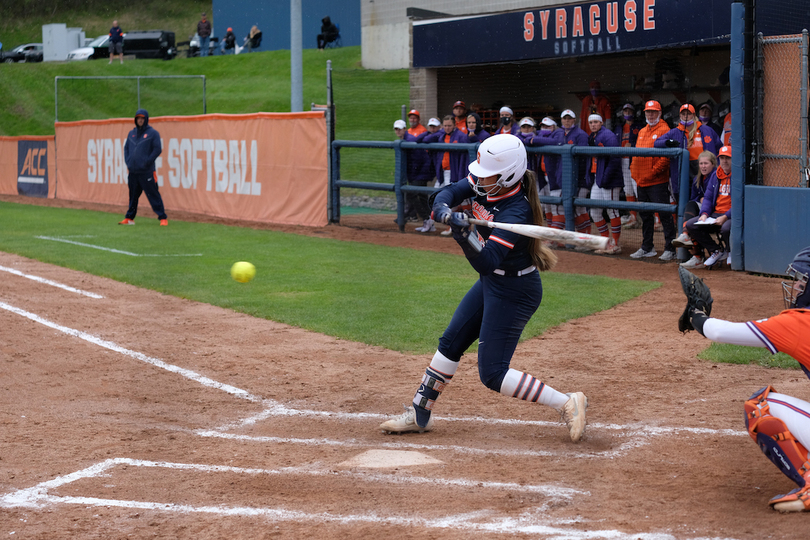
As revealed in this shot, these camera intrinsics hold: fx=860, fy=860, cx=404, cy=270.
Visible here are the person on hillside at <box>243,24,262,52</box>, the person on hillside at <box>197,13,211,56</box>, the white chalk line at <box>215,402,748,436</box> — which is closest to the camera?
the white chalk line at <box>215,402,748,436</box>

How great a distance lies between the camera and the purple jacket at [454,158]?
14.5m

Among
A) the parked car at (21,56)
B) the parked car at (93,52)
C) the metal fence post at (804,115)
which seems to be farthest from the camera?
the parked car at (21,56)

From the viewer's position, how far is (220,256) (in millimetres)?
12820

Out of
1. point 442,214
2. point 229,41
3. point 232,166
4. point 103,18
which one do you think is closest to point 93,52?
point 229,41

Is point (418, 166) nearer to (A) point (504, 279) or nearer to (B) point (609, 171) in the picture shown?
(B) point (609, 171)

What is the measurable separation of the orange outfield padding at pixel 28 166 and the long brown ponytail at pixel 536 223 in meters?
22.1

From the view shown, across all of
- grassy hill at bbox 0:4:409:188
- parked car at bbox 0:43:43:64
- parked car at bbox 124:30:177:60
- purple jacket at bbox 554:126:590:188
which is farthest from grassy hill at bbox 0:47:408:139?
purple jacket at bbox 554:126:590:188

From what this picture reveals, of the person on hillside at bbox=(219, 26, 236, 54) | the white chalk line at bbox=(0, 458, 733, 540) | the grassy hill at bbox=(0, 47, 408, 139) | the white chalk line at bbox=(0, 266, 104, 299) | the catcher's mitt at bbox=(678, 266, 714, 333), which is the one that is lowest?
the white chalk line at bbox=(0, 458, 733, 540)

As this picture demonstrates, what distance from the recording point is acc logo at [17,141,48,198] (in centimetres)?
2478

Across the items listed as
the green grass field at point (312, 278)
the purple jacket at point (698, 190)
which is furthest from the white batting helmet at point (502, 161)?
the purple jacket at point (698, 190)

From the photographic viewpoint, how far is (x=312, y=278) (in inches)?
429

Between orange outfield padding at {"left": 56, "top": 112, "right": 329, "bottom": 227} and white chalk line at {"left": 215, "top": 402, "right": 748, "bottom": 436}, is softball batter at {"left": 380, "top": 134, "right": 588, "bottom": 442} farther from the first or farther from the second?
orange outfield padding at {"left": 56, "top": 112, "right": 329, "bottom": 227}

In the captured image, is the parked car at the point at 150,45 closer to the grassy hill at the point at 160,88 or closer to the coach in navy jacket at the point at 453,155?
the grassy hill at the point at 160,88

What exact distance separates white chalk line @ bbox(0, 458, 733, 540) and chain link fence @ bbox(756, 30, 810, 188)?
25.8 ft
